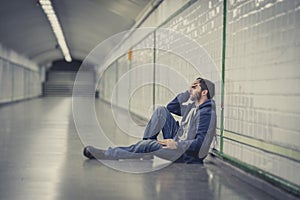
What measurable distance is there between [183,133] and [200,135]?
0.48m

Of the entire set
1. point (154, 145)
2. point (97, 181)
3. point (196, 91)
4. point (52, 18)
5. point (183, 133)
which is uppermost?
point (52, 18)

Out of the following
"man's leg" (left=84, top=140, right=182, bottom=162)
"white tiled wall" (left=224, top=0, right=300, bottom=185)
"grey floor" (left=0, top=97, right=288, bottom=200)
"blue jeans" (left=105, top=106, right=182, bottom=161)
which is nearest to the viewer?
"white tiled wall" (left=224, top=0, right=300, bottom=185)

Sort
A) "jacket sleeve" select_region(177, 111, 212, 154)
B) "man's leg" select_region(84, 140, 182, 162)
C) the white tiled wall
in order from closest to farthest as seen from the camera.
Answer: the white tiled wall → "jacket sleeve" select_region(177, 111, 212, 154) → "man's leg" select_region(84, 140, 182, 162)

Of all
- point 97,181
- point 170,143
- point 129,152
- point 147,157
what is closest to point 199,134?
point 170,143

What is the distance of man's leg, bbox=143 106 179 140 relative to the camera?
22.6 ft

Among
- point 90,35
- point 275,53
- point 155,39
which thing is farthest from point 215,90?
point 90,35

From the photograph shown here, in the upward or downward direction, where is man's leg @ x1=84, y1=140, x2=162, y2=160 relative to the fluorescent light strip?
downward

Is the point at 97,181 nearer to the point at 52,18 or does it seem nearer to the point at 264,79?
the point at 264,79

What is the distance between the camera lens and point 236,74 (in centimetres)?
621

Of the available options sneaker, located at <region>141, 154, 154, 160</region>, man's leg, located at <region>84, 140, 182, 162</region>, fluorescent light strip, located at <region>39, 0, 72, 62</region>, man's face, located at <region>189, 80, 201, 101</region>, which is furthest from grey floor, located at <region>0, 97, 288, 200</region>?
fluorescent light strip, located at <region>39, 0, 72, 62</region>

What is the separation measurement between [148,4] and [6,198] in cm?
1139

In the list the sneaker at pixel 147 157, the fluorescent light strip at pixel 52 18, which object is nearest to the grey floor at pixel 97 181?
the sneaker at pixel 147 157

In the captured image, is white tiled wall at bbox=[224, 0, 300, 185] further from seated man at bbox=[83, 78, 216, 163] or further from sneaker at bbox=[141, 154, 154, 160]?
sneaker at bbox=[141, 154, 154, 160]

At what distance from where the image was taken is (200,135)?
6281 mm
